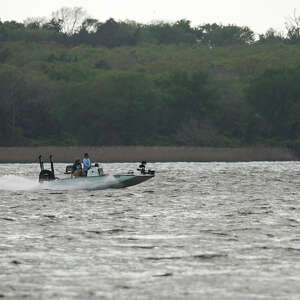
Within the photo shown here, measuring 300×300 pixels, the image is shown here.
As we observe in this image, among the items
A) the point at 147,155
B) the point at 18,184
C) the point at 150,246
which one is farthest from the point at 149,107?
the point at 150,246

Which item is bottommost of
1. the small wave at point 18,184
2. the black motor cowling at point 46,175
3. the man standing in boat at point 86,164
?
the small wave at point 18,184

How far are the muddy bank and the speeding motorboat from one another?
116 feet

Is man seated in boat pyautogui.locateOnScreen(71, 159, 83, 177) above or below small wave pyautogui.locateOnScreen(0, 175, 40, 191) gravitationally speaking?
above

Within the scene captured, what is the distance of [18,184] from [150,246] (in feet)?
84.4

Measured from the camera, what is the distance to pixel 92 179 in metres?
44.1

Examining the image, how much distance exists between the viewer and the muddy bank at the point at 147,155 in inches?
3258

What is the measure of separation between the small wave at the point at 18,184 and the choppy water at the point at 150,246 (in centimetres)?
489

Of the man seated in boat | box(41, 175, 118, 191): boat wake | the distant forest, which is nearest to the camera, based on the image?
the man seated in boat

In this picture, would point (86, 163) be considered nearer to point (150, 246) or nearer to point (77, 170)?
point (77, 170)

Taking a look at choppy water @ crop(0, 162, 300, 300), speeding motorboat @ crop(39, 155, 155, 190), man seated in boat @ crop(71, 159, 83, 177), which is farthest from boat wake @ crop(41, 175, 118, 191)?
choppy water @ crop(0, 162, 300, 300)

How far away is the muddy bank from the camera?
82.8m

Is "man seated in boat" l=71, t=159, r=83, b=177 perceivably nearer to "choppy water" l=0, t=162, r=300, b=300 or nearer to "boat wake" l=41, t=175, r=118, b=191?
"boat wake" l=41, t=175, r=118, b=191

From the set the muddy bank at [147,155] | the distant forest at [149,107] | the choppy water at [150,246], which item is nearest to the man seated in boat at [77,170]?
the choppy water at [150,246]

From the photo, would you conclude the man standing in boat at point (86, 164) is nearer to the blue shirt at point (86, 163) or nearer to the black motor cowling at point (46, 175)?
the blue shirt at point (86, 163)
